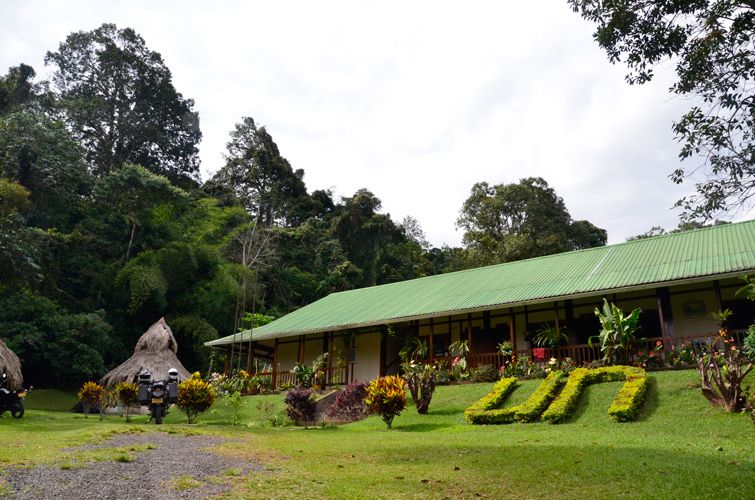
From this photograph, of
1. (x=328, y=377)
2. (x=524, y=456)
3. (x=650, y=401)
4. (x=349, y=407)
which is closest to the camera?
(x=524, y=456)

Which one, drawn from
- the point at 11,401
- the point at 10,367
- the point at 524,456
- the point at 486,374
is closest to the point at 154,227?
the point at 10,367

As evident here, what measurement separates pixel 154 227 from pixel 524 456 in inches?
1314

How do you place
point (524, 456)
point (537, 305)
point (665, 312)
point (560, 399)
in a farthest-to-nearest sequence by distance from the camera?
point (537, 305) → point (665, 312) → point (560, 399) → point (524, 456)

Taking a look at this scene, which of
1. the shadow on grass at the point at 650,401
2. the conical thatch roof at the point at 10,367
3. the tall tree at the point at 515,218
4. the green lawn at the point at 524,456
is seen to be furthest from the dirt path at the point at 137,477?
the tall tree at the point at 515,218

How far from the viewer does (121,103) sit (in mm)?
48781

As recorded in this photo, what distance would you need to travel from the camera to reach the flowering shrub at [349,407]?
648 inches

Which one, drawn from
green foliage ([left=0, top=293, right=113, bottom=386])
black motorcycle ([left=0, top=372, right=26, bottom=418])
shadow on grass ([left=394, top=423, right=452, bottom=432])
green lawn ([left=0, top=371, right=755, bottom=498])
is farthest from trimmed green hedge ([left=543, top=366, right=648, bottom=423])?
green foliage ([left=0, top=293, right=113, bottom=386])

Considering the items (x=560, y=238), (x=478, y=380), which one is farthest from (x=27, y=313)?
(x=560, y=238)

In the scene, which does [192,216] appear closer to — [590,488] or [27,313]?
[27,313]

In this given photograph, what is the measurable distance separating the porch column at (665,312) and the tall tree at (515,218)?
74.9 feet

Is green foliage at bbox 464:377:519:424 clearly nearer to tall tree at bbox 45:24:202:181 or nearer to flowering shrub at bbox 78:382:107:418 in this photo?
flowering shrub at bbox 78:382:107:418

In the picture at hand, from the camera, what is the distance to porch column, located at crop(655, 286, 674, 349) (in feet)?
54.6

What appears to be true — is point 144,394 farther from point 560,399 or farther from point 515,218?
point 515,218

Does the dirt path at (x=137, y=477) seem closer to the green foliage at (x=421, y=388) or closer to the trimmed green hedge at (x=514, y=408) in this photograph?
the trimmed green hedge at (x=514, y=408)
